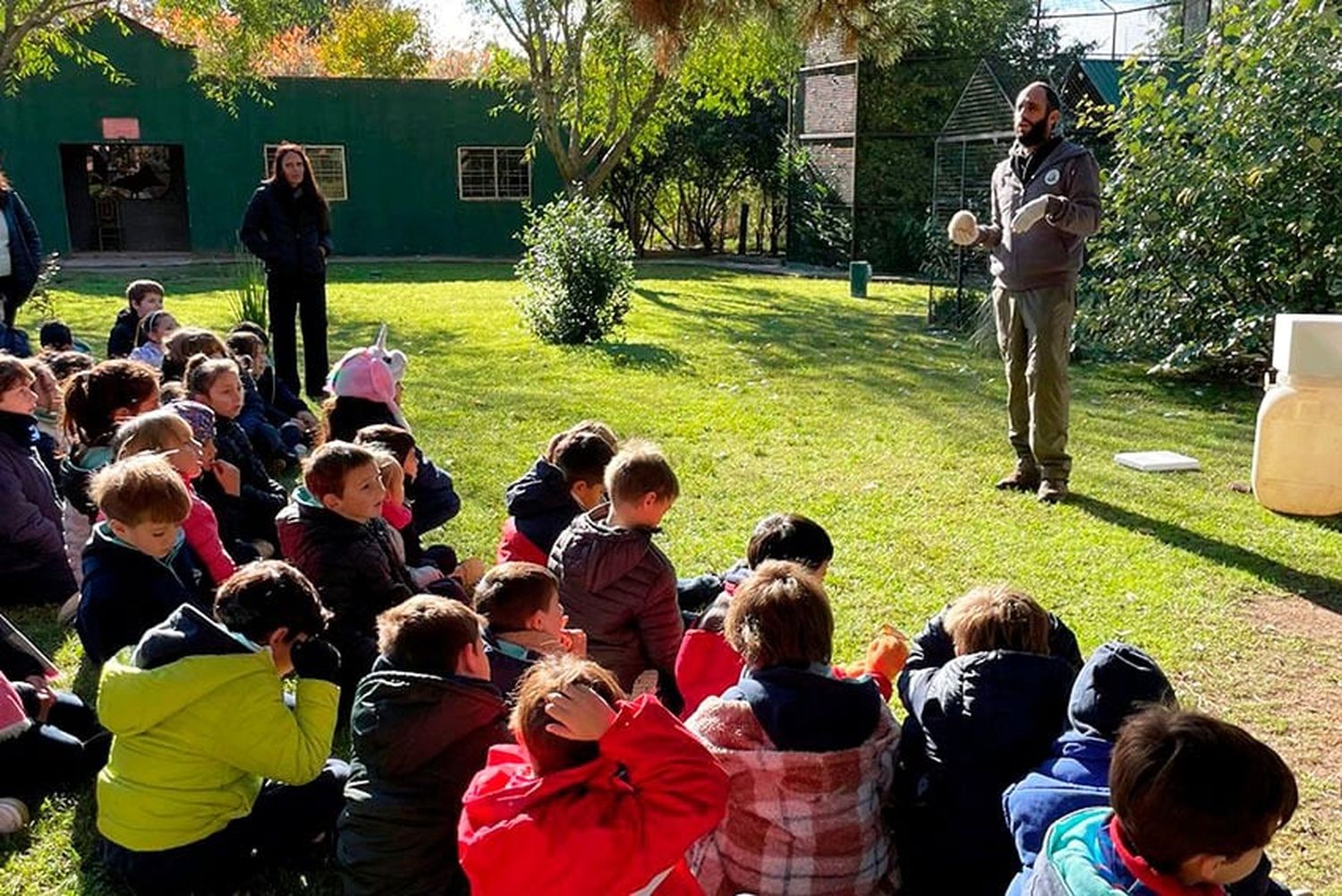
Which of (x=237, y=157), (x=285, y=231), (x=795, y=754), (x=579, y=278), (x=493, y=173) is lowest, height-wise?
(x=795, y=754)

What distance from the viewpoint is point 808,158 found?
21062mm

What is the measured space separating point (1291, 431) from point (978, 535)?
155 cm

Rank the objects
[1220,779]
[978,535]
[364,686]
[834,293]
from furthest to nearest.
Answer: [834,293] → [978,535] → [364,686] → [1220,779]

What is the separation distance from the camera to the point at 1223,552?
15.8ft

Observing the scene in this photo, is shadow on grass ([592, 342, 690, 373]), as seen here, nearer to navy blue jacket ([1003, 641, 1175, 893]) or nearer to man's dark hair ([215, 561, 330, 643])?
man's dark hair ([215, 561, 330, 643])

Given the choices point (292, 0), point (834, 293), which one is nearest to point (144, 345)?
point (292, 0)

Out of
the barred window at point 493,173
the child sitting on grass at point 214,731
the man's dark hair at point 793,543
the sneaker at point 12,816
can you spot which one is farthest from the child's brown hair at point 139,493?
the barred window at point 493,173

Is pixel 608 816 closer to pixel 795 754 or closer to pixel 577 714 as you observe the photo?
pixel 577 714

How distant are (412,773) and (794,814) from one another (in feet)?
2.43

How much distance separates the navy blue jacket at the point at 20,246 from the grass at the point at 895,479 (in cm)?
234

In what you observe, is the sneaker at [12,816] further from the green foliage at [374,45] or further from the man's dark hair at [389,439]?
the green foliage at [374,45]

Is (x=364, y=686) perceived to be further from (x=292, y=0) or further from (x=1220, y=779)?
Result: (x=292, y=0)

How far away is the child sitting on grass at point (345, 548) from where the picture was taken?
3.18m

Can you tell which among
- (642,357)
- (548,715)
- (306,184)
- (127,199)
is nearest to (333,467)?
(548,715)
